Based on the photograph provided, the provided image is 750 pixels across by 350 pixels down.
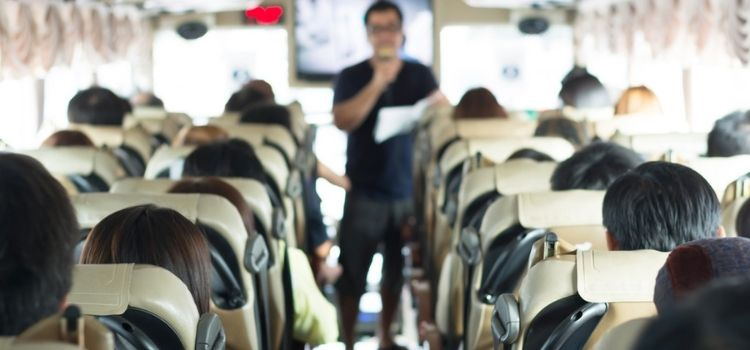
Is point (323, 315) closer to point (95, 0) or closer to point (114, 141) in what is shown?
point (114, 141)

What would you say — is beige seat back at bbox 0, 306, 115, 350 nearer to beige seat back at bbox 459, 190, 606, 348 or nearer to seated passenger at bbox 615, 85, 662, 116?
beige seat back at bbox 459, 190, 606, 348

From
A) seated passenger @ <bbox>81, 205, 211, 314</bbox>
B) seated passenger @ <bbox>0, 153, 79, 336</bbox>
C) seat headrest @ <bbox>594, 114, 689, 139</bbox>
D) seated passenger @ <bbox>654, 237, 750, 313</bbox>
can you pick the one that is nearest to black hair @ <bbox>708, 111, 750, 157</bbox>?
seat headrest @ <bbox>594, 114, 689, 139</bbox>

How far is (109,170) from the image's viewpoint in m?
5.35

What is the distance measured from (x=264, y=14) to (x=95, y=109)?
7701 mm

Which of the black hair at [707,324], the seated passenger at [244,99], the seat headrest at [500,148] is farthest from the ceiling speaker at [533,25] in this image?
the black hair at [707,324]

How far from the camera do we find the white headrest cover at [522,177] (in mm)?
4285

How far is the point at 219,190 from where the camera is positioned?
3.81 metres

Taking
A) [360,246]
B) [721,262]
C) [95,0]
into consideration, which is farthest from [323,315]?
[95,0]

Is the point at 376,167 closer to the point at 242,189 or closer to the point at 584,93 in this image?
the point at 584,93

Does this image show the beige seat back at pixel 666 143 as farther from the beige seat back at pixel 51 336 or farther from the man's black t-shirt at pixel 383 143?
the beige seat back at pixel 51 336

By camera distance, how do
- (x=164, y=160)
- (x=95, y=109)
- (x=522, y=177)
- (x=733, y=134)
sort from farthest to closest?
(x=95, y=109)
(x=164, y=160)
(x=733, y=134)
(x=522, y=177)

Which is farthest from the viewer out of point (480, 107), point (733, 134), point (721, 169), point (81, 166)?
point (480, 107)

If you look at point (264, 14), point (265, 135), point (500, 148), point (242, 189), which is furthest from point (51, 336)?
point (264, 14)

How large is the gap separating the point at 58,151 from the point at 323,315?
5.45 ft
